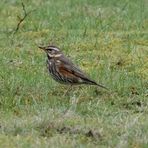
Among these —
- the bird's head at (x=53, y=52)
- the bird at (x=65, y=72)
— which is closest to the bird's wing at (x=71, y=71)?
the bird at (x=65, y=72)

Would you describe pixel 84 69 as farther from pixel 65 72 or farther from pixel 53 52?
pixel 65 72

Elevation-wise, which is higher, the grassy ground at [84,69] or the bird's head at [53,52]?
the bird's head at [53,52]

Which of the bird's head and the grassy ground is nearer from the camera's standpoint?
the grassy ground

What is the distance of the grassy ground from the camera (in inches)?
335

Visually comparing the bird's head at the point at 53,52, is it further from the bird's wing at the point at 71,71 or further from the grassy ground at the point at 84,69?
the grassy ground at the point at 84,69

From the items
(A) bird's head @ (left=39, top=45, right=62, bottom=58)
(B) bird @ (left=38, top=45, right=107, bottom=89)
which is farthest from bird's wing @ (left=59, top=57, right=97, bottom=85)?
(A) bird's head @ (left=39, top=45, right=62, bottom=58)

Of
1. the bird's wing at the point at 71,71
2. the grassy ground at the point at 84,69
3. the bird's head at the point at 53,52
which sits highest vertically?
the bird's head at the point at 53,52

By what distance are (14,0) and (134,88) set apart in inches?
297

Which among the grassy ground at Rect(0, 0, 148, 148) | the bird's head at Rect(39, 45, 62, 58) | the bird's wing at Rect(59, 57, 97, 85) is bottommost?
the grassy ground at Rect(0, 0, 148, 148)

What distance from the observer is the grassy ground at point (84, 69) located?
8500 mm

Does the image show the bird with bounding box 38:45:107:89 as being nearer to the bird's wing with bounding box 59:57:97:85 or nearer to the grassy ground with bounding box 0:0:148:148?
the bird's wing with bounding box 59:57:97:85

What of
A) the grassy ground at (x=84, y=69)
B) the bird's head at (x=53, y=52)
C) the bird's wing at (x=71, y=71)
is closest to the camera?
the grassy ground at (x=84, y=69)

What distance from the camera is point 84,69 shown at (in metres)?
12.2

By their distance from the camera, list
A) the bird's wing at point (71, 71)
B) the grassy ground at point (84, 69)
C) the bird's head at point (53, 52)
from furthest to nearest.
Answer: the bird's head at point (53, 52), the bird's wing at point (71, 71), the grassy ground at point (84, 69)
